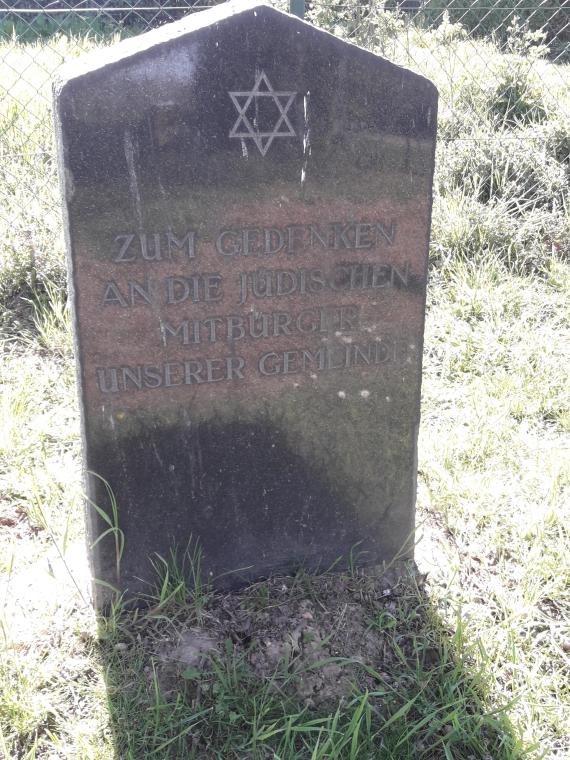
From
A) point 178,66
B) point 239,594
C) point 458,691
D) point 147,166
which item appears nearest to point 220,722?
point 239,594

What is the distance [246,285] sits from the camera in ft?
6.29

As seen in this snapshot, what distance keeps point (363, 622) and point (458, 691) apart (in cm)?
30

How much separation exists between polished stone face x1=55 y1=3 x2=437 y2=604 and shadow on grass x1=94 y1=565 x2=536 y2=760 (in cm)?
13

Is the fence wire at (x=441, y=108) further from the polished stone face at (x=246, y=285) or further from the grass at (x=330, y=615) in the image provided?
the polished stone face at (x=246, y=285)

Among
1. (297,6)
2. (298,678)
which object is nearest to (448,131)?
(297,6)

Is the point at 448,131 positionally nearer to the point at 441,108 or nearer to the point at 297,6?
the point at 441,108

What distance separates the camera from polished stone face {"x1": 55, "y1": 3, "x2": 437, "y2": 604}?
1.72m

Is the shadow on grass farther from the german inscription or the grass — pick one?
the german inscription

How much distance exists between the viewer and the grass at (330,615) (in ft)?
5.95

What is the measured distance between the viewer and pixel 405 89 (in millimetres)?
1876

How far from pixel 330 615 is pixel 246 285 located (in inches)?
34.9

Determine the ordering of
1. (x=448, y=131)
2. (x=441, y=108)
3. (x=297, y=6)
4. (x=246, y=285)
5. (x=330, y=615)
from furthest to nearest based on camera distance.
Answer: (x=441, y=108) → (x=448, y=131) → (x=297, y=6) → (x=330, y=615) → (x=246, y=285)

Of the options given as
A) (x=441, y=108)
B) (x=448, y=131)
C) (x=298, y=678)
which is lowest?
(x=298, y=678)

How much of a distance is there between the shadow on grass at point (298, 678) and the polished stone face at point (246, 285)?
13 cm
